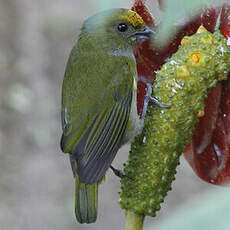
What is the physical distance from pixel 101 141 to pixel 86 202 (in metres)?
0.27

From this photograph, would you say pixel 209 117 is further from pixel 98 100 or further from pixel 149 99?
pixel 98 100

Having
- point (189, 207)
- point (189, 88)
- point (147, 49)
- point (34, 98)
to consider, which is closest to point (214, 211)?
point (189, 207)

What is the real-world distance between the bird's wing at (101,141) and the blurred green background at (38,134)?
2793mm

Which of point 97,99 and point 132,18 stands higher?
point 132,18

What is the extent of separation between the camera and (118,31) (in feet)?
6.06

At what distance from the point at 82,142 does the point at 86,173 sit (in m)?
0.17

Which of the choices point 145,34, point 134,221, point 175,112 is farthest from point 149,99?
point 134,221

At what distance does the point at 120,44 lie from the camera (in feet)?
6.19

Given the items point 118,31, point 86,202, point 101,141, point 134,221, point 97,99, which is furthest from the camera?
point 118,31

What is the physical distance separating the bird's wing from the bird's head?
7.5 inches

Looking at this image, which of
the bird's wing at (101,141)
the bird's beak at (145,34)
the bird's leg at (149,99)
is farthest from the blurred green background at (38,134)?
the bird's leg at (149,99)

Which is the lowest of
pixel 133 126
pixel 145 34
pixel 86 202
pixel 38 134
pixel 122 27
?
pixel 38 134

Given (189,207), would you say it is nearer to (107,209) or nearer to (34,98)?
(107,209)

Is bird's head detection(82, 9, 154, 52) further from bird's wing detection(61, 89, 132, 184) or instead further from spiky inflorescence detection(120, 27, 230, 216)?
spiky inflorescence detection(120, 27, 230, 216)
